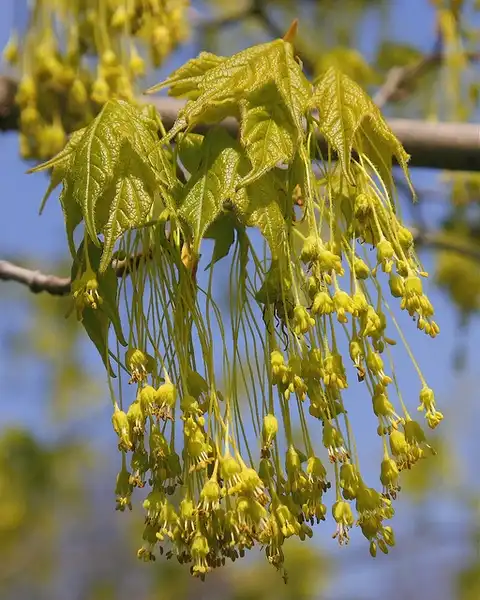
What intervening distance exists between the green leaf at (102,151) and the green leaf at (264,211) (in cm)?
14

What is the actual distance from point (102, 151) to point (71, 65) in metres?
1.08

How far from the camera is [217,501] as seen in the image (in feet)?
2.64

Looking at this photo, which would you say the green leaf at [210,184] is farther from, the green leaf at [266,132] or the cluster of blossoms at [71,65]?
the cluster of blossoms at [71,65]

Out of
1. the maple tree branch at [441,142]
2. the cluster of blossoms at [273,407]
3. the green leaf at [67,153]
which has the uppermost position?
the maple tree branch at [441,142]

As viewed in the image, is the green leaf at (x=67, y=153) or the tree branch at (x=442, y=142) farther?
the tree branch at (x=442, y=142)

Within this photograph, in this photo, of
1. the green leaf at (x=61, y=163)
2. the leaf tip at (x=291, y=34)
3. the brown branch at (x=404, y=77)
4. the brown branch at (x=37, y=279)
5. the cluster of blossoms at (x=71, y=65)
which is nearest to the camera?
the green leaf at (x=61, y=163)

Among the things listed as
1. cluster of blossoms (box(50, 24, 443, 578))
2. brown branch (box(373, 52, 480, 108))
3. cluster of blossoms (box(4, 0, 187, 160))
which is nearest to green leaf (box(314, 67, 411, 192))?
cluster of blossoms (box(50, 24, 443, 578))

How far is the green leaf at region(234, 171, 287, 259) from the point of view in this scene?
2.66 ft

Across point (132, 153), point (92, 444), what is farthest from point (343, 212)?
point (92, 444)

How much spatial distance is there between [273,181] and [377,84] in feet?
7.95

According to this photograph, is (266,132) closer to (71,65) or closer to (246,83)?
(246,83)

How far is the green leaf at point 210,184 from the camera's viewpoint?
2.62 ft

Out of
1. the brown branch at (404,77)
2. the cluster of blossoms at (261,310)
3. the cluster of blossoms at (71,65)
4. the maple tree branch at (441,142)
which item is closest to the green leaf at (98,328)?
the cluster of blossoms at (261,310)

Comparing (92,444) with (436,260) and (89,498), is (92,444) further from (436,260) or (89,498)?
(436,260)
